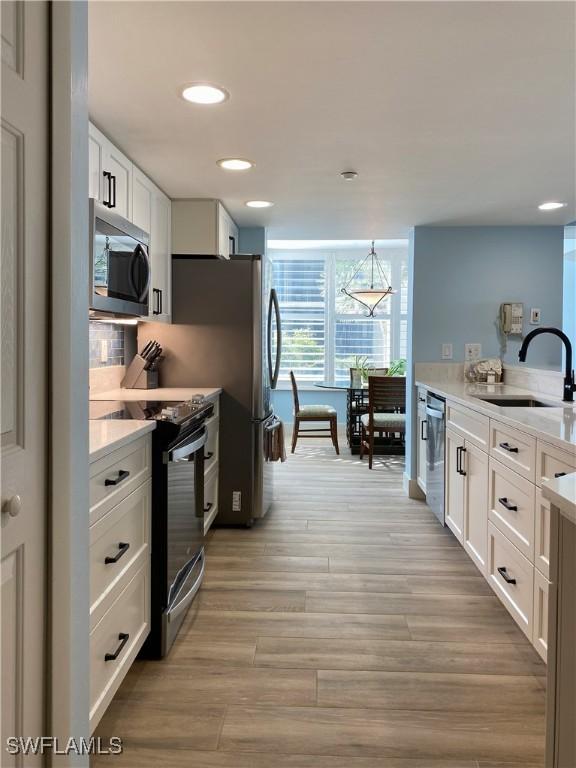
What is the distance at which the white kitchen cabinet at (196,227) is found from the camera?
3816mm

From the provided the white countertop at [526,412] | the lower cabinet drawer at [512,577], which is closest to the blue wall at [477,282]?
the white countertop at [526,412]

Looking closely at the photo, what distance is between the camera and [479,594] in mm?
2799

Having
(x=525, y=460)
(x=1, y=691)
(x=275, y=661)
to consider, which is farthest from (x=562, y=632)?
(x=275, y=661)

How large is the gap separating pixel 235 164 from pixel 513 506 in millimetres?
2149

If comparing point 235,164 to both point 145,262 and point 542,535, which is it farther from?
point 542,535

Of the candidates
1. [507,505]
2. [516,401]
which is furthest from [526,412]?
[516,401]

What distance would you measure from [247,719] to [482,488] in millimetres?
1555

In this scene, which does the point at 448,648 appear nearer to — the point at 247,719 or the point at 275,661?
the point at 275,661

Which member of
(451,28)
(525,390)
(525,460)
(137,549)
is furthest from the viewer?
(525,390)

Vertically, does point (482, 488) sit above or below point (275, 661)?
above

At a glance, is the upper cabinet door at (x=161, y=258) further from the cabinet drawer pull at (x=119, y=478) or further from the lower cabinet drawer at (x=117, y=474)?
the cabinet drawer pull at (x=119, y=478)

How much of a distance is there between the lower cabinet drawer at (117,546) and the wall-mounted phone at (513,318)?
336 centimetres

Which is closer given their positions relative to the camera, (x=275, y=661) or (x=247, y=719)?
(x=247, y=719)

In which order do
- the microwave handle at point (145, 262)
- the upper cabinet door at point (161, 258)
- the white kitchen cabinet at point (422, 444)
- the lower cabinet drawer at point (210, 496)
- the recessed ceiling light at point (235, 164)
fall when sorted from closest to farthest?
the microwave handle at point (145, 262) < the recessed ceiling light at point (235, 164) < the lower cabinet drawer at point (210, 496) < the upper cabinet door at point (161, 258) < the white kitchen cabinet at point (422, 444)
